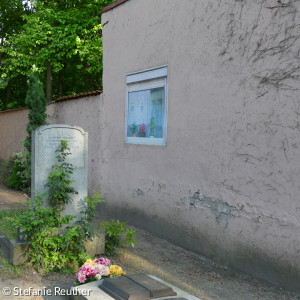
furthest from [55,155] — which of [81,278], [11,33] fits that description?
[11,33]

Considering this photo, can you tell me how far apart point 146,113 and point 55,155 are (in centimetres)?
236

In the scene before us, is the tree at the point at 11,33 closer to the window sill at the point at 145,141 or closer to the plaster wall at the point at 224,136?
the window sill at the point at 145,141

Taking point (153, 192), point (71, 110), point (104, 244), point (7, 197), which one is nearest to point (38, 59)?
point (71, 110)

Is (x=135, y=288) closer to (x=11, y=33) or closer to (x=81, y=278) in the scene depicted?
(x=81, y=278)

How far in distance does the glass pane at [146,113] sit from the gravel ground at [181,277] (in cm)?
212

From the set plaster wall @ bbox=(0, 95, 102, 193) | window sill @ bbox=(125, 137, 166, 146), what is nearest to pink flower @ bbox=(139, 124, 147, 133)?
window sill @ bbox=(125, 137, 166, 146)

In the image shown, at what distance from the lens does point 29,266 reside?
4750 millimetres

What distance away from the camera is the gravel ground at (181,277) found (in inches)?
166

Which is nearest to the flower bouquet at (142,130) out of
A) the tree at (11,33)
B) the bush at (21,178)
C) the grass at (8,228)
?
the grass at (8,228)

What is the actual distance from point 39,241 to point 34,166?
1055mm

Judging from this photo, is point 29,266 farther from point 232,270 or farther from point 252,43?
point 252,43

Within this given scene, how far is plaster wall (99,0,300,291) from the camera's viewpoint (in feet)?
14.2

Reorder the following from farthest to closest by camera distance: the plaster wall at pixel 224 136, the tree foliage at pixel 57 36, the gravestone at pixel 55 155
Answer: the tree foliage at pixel 57 36 → the gravestone at pixel 55 155 → the plaster wall at pixel 224 136

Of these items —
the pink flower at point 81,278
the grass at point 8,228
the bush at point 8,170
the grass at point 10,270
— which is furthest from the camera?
the bush at point 8,170
